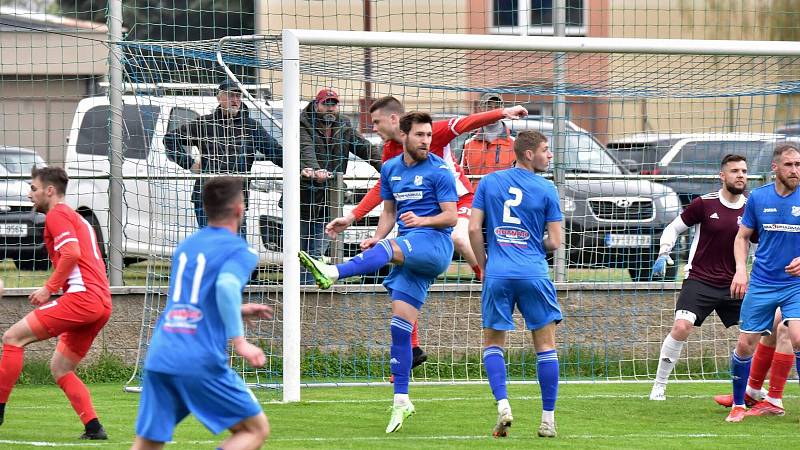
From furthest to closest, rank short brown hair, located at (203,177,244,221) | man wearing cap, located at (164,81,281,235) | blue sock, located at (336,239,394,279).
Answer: man wearing cap, located at (164,81,281,235)
blue sock, located at (336,239,394,279)
short brown hair, located at (203,177,244,221)

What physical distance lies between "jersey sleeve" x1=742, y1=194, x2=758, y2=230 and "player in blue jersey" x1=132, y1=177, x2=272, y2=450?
4500 millimetres

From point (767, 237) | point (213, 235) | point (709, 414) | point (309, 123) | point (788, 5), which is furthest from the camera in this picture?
point (788, 5)

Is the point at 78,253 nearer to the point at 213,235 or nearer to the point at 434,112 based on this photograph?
the point at 213,235

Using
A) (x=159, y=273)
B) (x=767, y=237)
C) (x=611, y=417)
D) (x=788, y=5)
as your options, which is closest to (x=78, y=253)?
(x=159, y=273)

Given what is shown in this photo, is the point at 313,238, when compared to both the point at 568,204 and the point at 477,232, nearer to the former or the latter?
the point at 568,204

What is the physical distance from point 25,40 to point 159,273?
2957 mm

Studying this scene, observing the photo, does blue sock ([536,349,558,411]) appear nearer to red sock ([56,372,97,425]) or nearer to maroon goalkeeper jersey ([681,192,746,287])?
maroon goalkeeper jersey ([681,192,746,287])

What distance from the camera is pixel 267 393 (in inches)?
388

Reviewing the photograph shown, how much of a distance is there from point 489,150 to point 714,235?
2.91 meters

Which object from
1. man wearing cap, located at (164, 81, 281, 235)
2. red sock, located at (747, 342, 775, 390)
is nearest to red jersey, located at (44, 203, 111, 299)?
man wearing cap, located at (164, 81, 281, 235)

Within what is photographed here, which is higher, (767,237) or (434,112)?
(434,112)

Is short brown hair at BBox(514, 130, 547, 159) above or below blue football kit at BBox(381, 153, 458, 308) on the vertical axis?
above

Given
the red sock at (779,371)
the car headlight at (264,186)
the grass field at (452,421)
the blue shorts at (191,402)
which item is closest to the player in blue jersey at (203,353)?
the blue shorts at (191,402)

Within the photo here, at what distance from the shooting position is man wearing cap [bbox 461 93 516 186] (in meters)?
11.7
